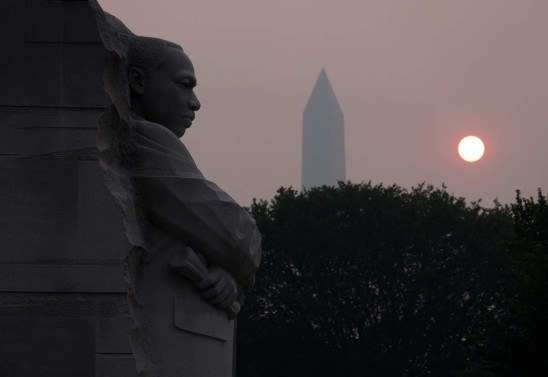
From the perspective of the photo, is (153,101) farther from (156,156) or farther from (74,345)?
(74,345)

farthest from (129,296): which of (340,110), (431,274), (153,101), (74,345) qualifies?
(340,110)

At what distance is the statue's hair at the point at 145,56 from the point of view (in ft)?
24.3

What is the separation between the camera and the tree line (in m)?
38.3

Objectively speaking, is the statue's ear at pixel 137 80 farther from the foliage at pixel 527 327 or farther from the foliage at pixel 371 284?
the foliage at pixel 371 284

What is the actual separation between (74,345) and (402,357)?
33.0 m

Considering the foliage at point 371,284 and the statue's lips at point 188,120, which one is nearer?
the statue's lips at point 188,120

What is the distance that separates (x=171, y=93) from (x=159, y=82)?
0.10 m

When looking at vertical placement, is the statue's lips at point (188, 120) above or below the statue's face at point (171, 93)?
below

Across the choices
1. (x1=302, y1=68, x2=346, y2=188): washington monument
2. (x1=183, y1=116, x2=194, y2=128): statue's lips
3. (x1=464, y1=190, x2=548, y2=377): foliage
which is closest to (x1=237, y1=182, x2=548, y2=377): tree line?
(x1=464, y1=190, x2=548, y2=377): foliage

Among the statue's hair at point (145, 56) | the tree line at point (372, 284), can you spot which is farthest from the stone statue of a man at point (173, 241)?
the tree line at point (372, 284)

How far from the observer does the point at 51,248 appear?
626 cm

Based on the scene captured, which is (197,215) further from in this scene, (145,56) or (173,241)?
(145,56)

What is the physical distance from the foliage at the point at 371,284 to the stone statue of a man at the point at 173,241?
101ft

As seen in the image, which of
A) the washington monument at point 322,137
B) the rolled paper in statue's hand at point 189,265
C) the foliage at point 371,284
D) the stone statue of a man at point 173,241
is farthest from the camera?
the washington monument at point 322,137
